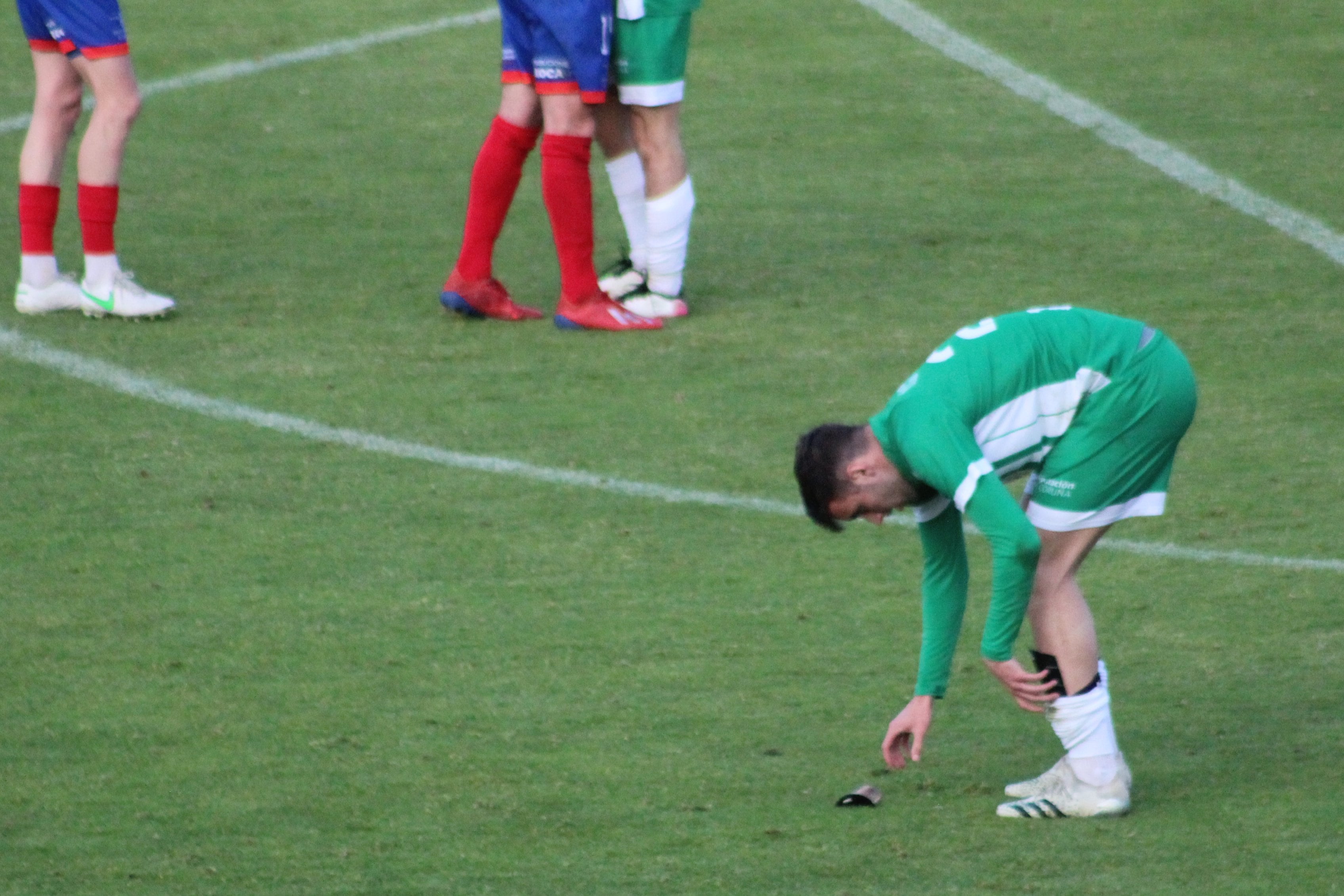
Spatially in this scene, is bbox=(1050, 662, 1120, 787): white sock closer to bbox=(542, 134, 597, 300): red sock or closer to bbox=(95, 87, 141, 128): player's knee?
bbox=(542, 134, 597, 300): red sock

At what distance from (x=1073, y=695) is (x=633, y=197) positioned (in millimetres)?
3998

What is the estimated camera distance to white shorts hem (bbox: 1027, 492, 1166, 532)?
13.1ft

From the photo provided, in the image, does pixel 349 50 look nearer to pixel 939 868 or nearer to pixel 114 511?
pixel 114 511

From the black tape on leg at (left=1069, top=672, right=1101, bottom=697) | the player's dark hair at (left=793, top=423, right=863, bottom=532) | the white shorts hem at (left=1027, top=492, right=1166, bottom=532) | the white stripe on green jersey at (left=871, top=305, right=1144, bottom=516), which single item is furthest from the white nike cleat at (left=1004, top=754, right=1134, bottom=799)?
the player's dark hair at (left=793, top=423, right=863, bottom=532)

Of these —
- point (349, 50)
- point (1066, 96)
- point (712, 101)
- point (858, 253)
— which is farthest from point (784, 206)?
point (349, 50)

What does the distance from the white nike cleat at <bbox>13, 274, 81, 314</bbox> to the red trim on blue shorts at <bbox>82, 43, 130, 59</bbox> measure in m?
0.90

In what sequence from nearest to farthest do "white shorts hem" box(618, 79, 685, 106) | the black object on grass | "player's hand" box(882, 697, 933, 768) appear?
"player's hand" box(882, 697, 933, 768) → the black object on grass → "white shorts hem" box(618, 79, 685, 106)

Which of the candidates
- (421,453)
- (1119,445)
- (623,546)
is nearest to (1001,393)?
(1119,445)

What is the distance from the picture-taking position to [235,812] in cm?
403

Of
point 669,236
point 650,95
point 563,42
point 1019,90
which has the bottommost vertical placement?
Result: point 1019,90

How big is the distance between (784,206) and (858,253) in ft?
2.48

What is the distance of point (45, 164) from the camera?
23.7 ft

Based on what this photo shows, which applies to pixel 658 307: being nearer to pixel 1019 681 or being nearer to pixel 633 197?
pixel 633 197

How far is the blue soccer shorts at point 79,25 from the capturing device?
6.89 metres
